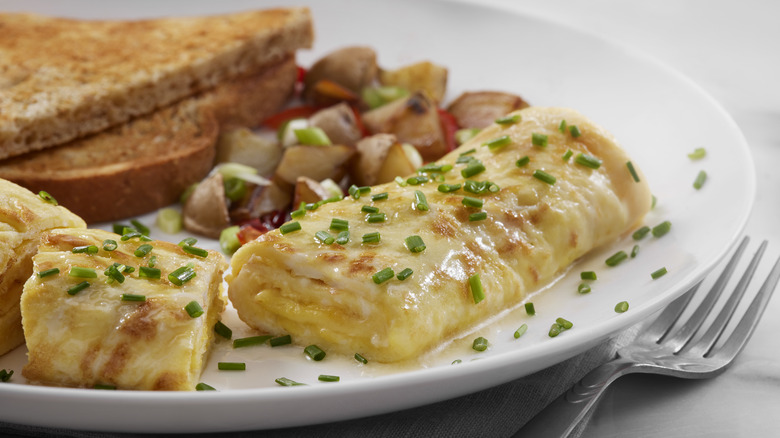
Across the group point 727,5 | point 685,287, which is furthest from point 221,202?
point 727,5

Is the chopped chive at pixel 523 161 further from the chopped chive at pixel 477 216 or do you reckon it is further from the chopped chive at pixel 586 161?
the chopped chive at pixel 477 216

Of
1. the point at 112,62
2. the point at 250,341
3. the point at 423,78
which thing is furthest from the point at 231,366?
the point at 423,78

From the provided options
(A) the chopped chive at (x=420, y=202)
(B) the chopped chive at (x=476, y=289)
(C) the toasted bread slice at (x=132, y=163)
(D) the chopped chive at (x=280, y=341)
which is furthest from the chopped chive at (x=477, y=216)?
(C) the toasted bread slice at (x=132, y=163)

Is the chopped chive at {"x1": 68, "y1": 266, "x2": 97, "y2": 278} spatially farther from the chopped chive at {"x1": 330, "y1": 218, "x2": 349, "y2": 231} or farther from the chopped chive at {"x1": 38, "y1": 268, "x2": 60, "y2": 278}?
the chopped chive at {"x1": 330, "y1": 218, "x2": 349, "y2": 231}

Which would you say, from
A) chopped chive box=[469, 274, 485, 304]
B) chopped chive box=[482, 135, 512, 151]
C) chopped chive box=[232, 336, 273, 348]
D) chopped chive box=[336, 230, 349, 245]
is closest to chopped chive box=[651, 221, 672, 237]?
chopped chive box=[482, 135, 512, 151]

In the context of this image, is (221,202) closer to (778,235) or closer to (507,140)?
(507,140)

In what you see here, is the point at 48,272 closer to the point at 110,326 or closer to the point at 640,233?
the point at 110,326
